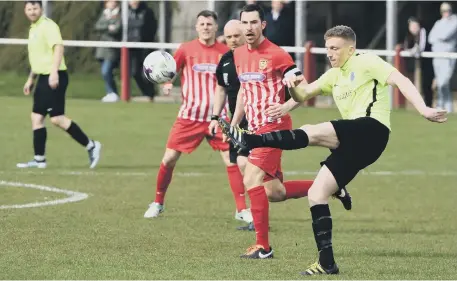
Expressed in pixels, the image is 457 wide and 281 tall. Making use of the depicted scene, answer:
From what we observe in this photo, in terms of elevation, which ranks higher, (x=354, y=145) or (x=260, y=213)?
(x=354, y=145)

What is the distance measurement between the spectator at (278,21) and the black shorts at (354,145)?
49.1 ft

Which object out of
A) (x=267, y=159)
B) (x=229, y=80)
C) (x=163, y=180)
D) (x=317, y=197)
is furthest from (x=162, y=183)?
(x=317, y=197)

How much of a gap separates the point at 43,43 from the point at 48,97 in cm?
70

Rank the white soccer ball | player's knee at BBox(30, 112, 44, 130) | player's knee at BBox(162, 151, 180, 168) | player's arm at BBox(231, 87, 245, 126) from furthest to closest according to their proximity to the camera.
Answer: player's knee at BBox(30, 112, 44, 130) → player's knee at BBox(162, 151, 180, 168) → the white soccer ball → player's arm at BBox(231, 87, 245, 126)

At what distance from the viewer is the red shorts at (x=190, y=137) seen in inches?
539

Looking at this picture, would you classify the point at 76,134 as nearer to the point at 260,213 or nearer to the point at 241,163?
the point at 241,163

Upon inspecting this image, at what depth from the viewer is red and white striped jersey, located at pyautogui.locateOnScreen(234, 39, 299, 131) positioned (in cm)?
1163

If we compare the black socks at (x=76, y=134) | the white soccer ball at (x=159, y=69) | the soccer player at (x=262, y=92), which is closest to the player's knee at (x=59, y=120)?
the black socks at (x=76, y=134)

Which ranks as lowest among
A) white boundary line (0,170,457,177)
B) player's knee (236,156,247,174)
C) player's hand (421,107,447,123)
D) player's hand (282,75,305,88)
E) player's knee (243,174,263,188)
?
white boundary line (0,170,457,177)

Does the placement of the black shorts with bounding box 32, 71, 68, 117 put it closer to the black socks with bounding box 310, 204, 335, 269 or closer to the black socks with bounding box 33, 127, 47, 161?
the black socks with bounding box 33, 127, 47, 161

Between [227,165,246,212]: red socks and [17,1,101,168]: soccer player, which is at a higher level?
[17,1,101,168]: soccer player

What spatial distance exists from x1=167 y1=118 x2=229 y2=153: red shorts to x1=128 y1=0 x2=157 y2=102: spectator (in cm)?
1355

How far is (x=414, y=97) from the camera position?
9797mm

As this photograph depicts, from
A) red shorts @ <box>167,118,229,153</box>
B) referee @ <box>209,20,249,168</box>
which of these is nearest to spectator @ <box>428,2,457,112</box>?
red shorts @ <box>167,118,229,153</box>
